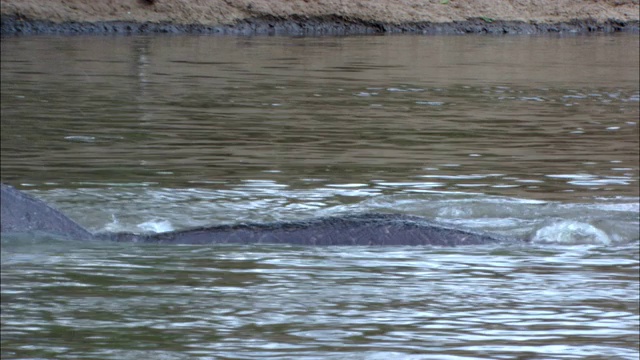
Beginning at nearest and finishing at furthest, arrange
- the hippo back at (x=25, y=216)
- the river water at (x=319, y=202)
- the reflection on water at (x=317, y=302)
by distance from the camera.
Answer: the reflection on water at (x=317, y=302) → the river water at (x=319, y=202) → the hippo back at (x=25, y=216)

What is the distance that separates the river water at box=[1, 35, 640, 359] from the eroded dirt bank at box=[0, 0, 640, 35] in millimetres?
5486

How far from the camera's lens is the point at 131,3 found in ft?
81.8

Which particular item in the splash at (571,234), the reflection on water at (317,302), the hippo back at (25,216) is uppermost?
the hippo back at (25,216)

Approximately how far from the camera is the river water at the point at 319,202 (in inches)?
211

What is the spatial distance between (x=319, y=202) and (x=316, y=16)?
60.3ft

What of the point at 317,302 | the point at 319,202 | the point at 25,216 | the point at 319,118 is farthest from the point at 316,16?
the point at 317,302

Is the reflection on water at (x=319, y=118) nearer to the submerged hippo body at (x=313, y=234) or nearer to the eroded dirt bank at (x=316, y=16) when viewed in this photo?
the submerged hippo body at (x=313, y=234)

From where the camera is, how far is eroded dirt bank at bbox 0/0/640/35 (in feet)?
78.7

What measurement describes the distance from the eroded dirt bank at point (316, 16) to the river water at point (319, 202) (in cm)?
549

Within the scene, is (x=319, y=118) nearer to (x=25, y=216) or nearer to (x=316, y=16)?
(x=25, y=216)

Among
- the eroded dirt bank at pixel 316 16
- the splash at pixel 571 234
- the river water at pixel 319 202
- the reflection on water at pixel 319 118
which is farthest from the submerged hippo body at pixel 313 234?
the eroded dirt bank at pixel 316 16

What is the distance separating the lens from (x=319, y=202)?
28.2ft

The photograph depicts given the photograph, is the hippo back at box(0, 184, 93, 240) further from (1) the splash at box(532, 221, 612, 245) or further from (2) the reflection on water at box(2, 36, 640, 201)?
(1) the splash at box(532, 221, 612, 245)

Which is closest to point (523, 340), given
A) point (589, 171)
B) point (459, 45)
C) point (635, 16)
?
point (589, 171)
